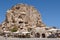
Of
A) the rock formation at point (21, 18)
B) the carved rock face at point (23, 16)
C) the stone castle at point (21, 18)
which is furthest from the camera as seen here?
the carved rock face at point (23, 16)

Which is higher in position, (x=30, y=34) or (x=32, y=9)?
(x=32, y=9)

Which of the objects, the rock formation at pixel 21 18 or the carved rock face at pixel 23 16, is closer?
the rock formation at pixel 21 18

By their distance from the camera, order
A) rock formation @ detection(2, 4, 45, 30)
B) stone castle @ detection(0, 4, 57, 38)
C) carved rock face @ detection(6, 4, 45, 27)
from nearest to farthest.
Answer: stone castle @ detection(0, 4, 57, 38)
rock formation @ detection(2, 4, 45, 30)
carved rock face @ detection(6, 4, 45, 27)

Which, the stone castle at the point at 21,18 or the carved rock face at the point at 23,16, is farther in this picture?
the carved rock face at the point at 23,16

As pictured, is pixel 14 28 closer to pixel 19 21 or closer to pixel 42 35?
pixel 19 21

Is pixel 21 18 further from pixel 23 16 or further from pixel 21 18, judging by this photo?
pixel 23 16

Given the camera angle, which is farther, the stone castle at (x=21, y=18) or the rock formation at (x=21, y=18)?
the rock formation at (x=21, y=18)

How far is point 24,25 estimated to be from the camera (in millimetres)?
68938

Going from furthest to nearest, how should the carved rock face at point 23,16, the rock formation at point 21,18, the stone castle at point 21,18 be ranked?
the carved rock face at point 23,16 → the rock formation at point 21,18 → the stone castle at point 21,18

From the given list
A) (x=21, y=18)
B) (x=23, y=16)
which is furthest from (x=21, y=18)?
(x=23, y=16)

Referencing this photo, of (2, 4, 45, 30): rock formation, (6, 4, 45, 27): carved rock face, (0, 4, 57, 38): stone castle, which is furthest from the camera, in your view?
(6, 4, 45, 27): carved rock face

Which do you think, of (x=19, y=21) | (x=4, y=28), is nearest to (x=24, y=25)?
(x=19, y=21)

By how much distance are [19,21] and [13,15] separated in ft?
9.89

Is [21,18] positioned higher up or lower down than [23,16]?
lower down
